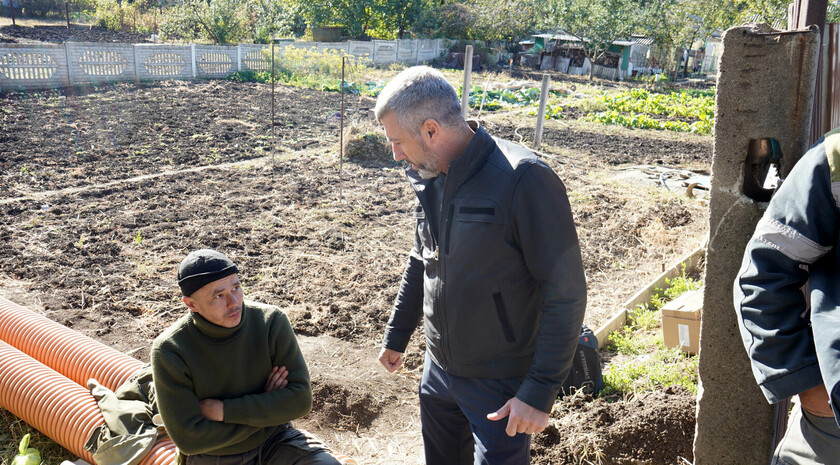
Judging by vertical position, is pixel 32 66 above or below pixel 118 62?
below

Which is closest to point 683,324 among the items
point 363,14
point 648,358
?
point 648,358

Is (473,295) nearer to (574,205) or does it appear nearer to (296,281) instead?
(296,281)

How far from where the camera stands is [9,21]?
104 feet

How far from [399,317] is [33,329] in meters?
2.62

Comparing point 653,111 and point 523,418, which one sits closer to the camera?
point 523,418

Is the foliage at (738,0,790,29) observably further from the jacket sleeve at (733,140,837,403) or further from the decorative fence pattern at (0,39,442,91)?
the jacket sleeve at (733,140,837,403)

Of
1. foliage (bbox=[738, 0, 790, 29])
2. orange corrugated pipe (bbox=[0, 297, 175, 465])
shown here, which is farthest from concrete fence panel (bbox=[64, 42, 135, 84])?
foliage (bbox=[738, 0, 790, 29])

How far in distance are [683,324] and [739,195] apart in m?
2.30

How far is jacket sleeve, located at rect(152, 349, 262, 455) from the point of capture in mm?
2447

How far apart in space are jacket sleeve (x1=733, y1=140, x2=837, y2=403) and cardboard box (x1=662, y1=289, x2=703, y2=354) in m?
2.68

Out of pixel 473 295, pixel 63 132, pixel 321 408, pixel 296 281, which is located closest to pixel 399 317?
pixel 473 295

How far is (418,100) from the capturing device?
83.9 inches

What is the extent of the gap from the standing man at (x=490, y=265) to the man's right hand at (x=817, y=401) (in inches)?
26.2

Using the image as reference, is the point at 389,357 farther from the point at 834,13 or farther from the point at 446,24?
the point at 446,24
